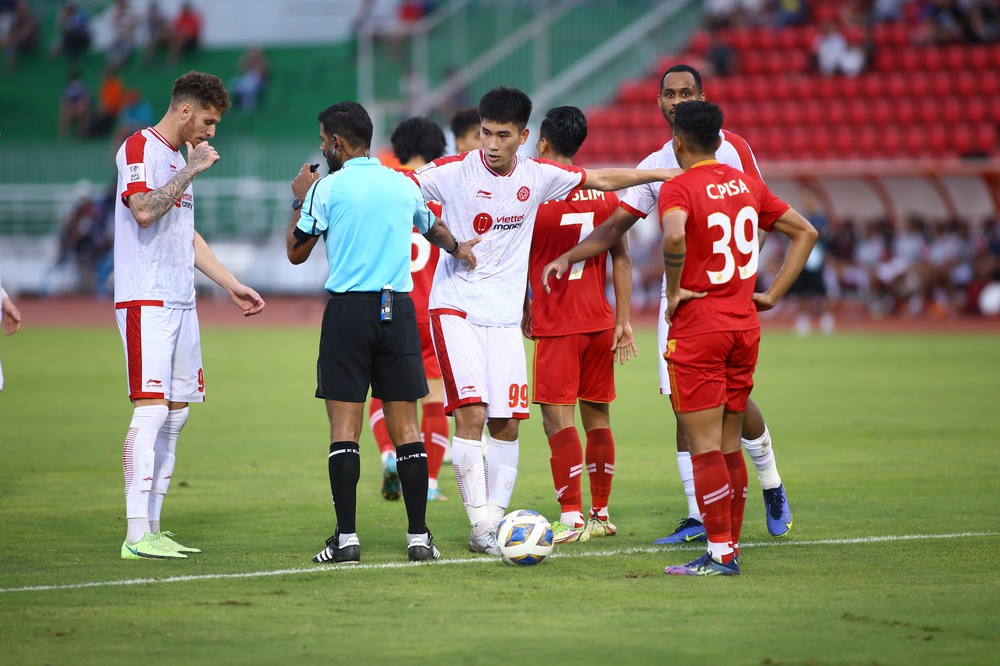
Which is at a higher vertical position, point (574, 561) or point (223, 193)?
point (223, 193)

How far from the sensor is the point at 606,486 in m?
8.05

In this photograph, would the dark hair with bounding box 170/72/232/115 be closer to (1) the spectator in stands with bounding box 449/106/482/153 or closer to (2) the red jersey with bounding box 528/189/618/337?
(2) the red jersey with bounding box 528/189/618/337

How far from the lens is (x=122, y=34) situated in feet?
129

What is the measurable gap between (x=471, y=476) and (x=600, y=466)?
3.45ft

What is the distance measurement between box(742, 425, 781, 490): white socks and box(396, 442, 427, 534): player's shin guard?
78.1 inches

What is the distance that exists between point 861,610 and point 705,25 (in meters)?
28.8

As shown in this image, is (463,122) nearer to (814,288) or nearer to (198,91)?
(198,91)

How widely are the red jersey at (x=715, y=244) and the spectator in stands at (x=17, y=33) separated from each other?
38.2 m

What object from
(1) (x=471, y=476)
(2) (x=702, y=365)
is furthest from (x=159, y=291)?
(2) (x=702, y=365)

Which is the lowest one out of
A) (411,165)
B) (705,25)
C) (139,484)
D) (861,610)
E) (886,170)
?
(861,610)

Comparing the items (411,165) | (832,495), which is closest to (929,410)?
(832,495)

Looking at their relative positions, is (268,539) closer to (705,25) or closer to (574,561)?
(574,561)

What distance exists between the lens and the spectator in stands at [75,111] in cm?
3712

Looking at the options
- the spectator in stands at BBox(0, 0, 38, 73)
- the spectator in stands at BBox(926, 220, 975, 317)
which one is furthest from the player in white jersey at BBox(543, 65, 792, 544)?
the spectator in stands at BBox(0, 0, 38, 73)
